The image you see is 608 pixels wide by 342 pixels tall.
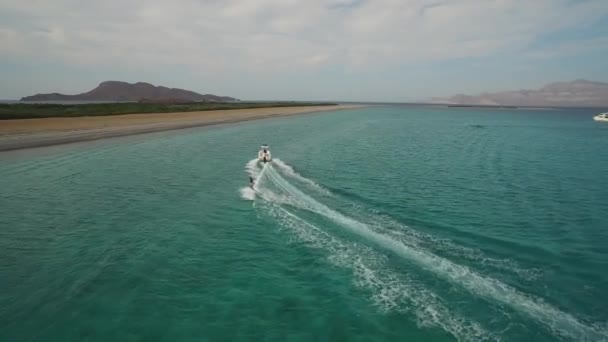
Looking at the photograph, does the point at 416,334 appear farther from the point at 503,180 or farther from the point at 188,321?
the point at 503,180

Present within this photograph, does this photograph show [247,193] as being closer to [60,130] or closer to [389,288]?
[389,288]

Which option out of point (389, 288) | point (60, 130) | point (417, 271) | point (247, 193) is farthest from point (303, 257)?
point (60, 130)

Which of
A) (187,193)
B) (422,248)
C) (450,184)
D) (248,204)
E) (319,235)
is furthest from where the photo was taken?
(450,184)

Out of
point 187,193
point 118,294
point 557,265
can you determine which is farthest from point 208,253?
point 557,265

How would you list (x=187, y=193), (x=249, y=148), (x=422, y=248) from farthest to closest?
(x=249, y=148) → (x=187, y=193) → (x=422, y=248)

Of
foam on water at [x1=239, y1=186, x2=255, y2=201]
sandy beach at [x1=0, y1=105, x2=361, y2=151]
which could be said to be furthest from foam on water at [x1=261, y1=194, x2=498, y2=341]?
sandy beach at [x1=0, y1=105, x2=361, y2=151]

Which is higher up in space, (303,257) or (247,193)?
(247,193)

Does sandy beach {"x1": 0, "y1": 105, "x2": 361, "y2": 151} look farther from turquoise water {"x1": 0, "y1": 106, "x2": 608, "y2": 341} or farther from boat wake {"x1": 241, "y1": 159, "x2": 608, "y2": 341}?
boat wake {"x1": 241, "y1": 159, "x2": 608, "y2": 341}
